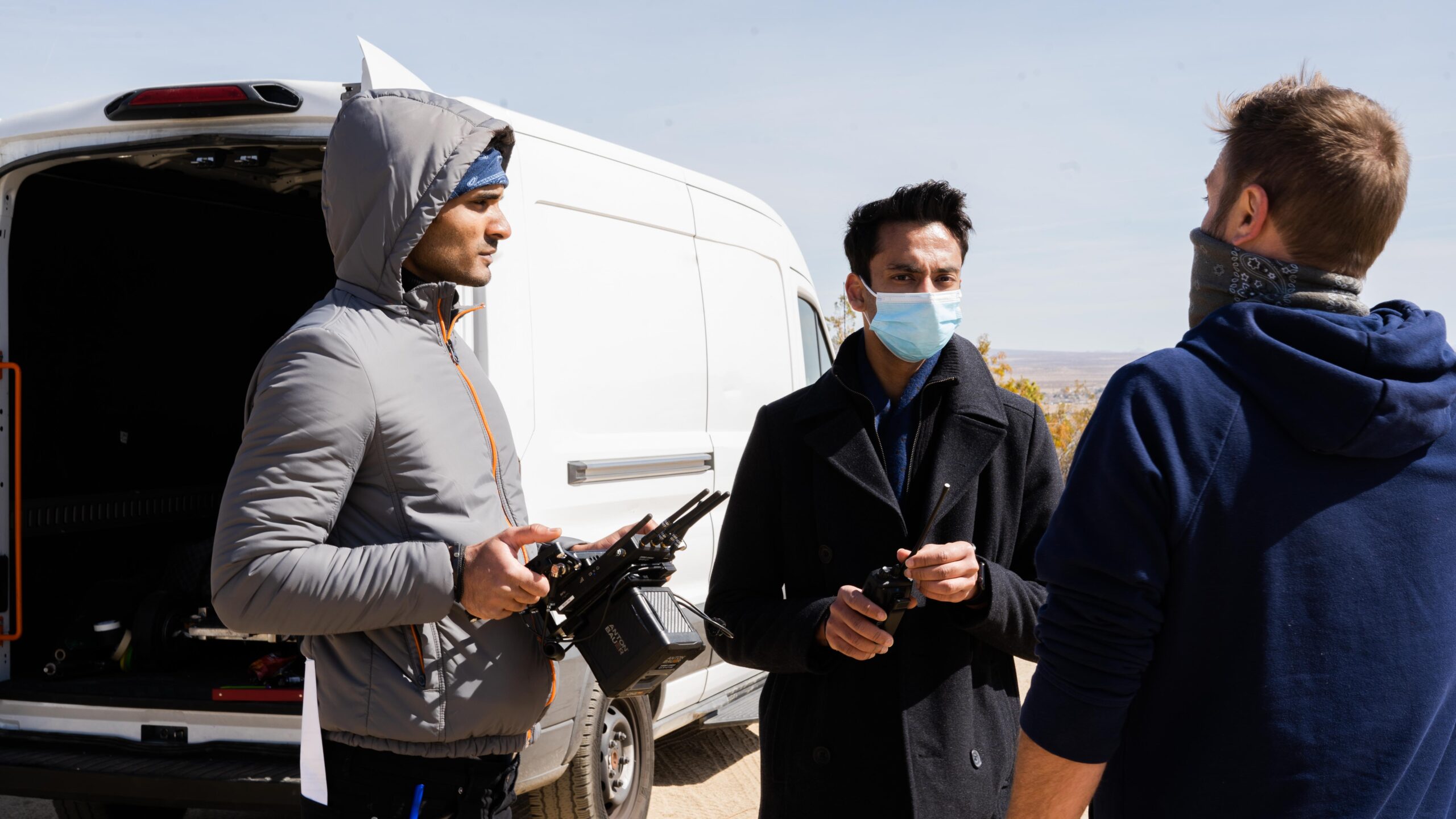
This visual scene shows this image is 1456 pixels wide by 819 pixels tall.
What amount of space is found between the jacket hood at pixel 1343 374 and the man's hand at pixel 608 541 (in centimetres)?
99

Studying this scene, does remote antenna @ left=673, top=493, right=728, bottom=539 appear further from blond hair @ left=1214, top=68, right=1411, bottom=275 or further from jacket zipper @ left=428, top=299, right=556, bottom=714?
blond hair @ left=1214, top=68, right=1411, bottom=275

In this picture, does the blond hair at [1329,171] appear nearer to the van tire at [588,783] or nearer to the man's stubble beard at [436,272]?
the man's stubble beard at [436,272]

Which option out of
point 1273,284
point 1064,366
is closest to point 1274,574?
point 1273,284

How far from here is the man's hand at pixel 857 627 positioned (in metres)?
2.04

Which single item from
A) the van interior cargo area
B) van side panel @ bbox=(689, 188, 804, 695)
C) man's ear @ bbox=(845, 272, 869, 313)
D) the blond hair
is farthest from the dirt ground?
the blond hair

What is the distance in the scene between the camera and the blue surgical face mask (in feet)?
8.46

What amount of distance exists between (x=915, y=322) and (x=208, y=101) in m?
2.18

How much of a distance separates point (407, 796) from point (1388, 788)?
1.52m

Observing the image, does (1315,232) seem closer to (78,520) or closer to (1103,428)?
(1103,428)

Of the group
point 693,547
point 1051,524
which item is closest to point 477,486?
point 1051,524

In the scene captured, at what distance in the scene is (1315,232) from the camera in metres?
1.52

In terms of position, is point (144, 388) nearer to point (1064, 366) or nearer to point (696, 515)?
point (696, 515)

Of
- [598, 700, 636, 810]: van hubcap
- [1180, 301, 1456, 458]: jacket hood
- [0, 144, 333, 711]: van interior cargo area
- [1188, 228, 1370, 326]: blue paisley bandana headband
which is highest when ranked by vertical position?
[1188, 228, 1370, 326]: blue paisley bandana headband

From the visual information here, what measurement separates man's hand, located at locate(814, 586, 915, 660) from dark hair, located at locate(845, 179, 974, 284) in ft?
3.20
